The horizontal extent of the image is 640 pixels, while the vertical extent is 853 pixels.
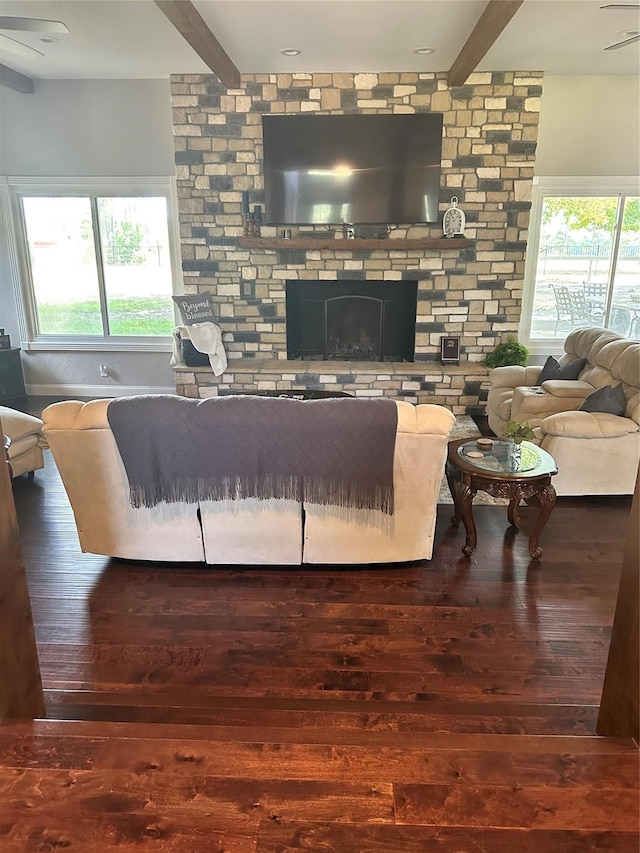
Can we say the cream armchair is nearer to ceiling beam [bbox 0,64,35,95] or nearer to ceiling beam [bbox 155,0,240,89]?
ceiling beam [bbox 155,0,240,89]

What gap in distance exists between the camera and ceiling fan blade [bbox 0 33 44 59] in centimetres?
475

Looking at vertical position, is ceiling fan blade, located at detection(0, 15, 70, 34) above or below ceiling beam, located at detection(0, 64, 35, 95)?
below

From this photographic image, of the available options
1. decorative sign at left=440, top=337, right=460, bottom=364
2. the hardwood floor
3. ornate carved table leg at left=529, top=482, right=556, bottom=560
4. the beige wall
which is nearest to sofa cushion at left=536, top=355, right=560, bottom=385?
decorative sign at left=440, top=337, right=460, bottom=364

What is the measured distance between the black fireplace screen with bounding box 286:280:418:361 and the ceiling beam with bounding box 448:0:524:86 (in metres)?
1.88

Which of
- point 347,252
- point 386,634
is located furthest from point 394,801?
point 347,252

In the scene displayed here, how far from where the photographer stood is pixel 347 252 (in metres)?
6.08

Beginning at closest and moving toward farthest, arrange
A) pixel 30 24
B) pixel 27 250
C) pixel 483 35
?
pixel 30 24, pixel 483 35, pixel 27 250

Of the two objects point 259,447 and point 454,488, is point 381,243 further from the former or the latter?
point 259,447

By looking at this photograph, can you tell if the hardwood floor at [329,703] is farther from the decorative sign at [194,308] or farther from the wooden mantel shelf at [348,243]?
the wooden mantel shelf at [348,243]

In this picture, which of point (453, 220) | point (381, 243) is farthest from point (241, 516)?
point (453, 220)

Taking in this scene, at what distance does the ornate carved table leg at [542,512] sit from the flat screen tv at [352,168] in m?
3.51

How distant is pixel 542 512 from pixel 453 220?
3.52 meters

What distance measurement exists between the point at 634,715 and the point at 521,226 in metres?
5.15

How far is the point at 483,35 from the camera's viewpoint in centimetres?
425
